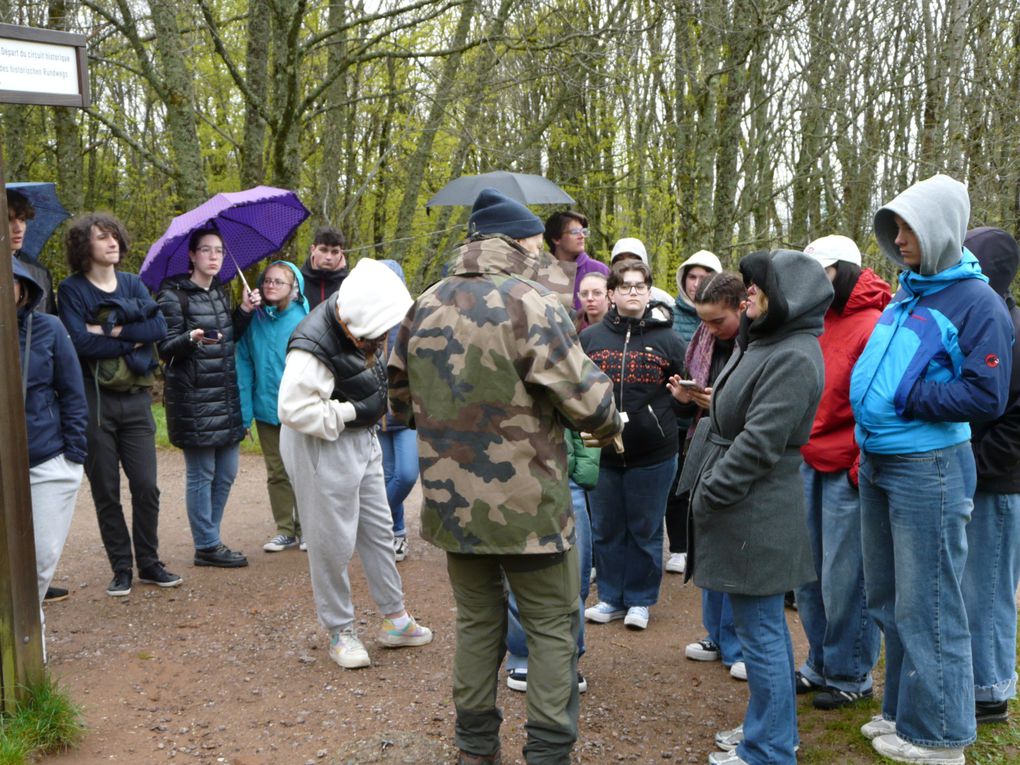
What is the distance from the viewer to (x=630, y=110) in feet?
44.1

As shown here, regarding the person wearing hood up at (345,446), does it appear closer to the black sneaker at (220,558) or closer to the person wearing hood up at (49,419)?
the person wearing hood up at (49,419)

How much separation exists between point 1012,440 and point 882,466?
2.00 ft

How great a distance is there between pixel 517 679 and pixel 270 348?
9.66 feet

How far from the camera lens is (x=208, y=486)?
5.75 metres

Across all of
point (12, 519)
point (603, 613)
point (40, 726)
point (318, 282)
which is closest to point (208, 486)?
point (318, 282)

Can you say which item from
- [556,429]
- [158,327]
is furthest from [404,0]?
[556,429]

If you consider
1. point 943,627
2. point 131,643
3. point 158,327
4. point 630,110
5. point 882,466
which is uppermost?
point 630,110

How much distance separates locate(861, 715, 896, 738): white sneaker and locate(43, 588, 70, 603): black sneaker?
4417 millimetres

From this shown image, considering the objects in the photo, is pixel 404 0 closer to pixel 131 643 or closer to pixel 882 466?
pixel 131 643

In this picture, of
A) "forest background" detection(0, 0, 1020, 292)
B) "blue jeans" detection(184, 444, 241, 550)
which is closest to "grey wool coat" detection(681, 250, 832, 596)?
"blue jeans" detection(184, 444, 241, 550)

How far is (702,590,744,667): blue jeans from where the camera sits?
441 cm

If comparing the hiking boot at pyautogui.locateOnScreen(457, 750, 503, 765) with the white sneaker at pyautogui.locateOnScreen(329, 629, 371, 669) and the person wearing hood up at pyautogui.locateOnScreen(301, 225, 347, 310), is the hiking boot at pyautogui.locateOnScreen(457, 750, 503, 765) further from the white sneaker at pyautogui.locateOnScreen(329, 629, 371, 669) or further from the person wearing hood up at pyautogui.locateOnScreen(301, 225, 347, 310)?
the person wearing hood up at pyautogui.locateOnScreen(301, 225, 347, 310)

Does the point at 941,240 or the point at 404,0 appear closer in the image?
the point at 941,240

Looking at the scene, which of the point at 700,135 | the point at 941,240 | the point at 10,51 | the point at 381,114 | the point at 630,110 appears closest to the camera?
the point at 941,240
